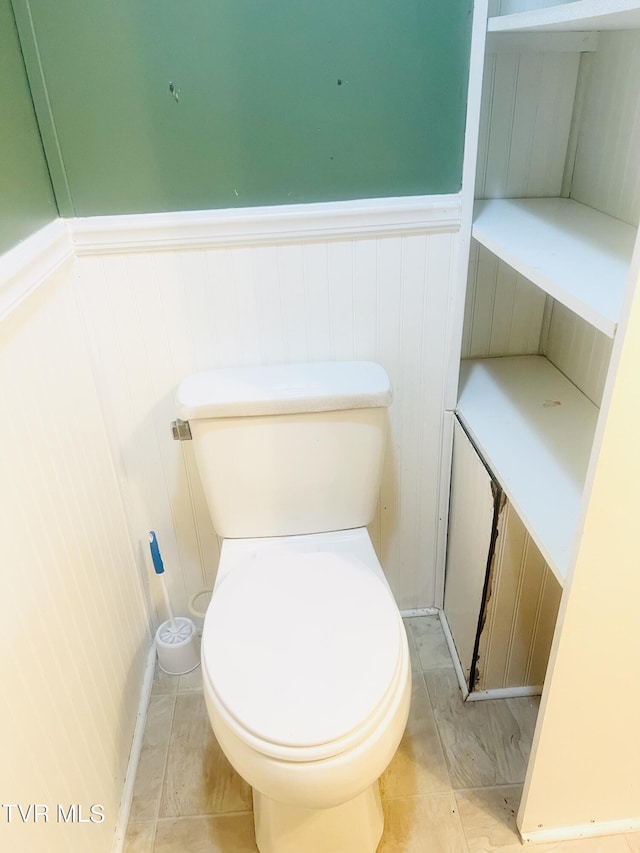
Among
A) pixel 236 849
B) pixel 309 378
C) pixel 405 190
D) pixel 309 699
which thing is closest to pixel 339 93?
pixel 405 190

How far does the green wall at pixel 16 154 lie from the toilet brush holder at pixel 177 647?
101cm

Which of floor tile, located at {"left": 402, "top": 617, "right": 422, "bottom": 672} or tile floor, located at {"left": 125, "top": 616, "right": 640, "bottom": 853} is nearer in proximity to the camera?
tile floor, located at {"left": 125, "top": 616, "right": 640, "bottom": 853}

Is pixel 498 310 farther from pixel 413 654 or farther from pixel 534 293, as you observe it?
pixel 413 654

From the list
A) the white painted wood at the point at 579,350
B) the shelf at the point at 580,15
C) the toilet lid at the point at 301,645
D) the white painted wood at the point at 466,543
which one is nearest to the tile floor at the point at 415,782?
the white painted wood at the point at 466,543

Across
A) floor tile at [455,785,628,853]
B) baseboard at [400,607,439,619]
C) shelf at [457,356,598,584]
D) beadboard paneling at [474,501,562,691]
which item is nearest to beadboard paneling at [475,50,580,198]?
shelf at [457,356,598,584]

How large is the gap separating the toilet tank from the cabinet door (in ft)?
0.69

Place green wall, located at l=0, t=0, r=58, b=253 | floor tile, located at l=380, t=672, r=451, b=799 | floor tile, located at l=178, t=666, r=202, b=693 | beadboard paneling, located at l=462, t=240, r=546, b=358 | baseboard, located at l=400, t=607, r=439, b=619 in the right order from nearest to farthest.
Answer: green wall, located at l=0, t=0, r=58, b=253, floor tile, located at l=380, t=672, r=451, b=799, beadboard paneling, located at l=462, t=240, r=546, b=358, floor tile, located at l=178, t=666, r=202, b=693, baseboard, located at l=400, t=607, r=439, b=619

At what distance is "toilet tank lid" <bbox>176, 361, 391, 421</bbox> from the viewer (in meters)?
1.20

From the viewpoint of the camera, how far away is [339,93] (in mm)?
1134

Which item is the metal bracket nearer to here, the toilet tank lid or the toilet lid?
the toilet tank lid

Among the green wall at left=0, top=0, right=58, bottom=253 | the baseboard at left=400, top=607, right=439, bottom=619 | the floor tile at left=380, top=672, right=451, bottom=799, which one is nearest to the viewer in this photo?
the green wall at left=0, top=0, right=58, bottom=253

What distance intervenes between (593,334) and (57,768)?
4.14ft

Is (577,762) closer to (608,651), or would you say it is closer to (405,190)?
(608,651)

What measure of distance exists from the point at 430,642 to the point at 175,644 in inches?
26.1
